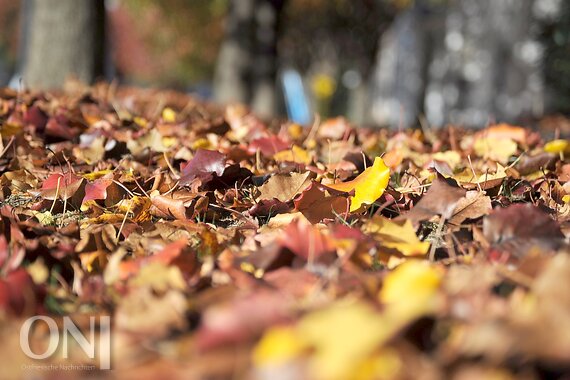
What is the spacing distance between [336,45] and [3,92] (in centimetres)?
2947

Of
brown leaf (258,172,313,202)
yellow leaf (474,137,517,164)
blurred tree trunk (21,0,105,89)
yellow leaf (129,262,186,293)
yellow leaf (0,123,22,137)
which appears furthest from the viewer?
blurred tree trunk (21,0,105,89)

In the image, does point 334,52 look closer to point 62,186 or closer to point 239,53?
point 239,53

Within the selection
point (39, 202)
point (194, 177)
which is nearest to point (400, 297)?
point (194, 177)

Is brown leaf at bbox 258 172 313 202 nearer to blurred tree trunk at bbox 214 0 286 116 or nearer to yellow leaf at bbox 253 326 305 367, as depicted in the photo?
yellow leaf at bbox 253 326 305 367

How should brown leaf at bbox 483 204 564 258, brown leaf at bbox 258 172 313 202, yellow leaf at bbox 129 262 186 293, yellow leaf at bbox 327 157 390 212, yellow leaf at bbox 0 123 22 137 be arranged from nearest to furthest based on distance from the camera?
yellow leaf at bbox 129 262 186 293 < brown leaf at bbox 483 204 564 258 < yellow leaf at bbox 327 157 390 212 < brown leaf at bbox 258 172 313 202 < yellow leaf at bbox 0 123 22 137

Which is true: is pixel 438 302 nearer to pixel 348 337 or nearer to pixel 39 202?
pixel 348 337

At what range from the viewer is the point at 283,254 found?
54.7 inches

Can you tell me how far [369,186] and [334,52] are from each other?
32242mm

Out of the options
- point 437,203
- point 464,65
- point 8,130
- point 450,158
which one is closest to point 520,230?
point 437,203

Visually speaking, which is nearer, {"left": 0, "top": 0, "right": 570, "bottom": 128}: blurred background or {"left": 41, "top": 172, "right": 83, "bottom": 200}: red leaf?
{"left": 41, "top": 172, "right": 83, "bottom": 200}: red leaf

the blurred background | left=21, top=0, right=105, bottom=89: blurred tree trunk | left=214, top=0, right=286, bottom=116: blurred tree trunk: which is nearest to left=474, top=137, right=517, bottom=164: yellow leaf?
the blurred background

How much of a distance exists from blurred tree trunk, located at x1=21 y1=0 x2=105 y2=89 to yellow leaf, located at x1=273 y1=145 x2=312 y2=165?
16.0ft

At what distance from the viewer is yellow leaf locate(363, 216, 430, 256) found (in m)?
1.50

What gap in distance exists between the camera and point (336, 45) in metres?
32.1
